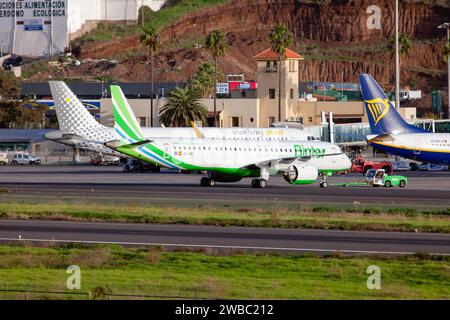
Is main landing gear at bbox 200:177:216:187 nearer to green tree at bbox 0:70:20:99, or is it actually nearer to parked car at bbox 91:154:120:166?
parked car at bbox 91:154:120:166

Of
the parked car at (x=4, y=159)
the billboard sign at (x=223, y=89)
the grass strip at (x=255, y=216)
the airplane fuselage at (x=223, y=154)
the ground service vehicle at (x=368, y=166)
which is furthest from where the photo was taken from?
the billboard sign at (x=223, y=89)

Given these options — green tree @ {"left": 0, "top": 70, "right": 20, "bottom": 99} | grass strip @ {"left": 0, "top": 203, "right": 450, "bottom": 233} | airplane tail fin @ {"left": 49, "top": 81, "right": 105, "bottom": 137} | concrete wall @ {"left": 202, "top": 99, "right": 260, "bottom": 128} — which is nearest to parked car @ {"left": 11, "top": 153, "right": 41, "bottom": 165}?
concrete wall @ {"left": 202, "top": 99, "right": 260, "bottom": 128}

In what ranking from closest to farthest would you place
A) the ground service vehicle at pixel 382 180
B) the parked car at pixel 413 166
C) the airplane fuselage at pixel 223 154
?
the airplane fuselage at pixel 223 154 < the ground service vehicle at pixel 382 180 < the parked car at pixel 413 166

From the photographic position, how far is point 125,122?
256 ft

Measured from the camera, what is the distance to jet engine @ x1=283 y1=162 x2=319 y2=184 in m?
68.0

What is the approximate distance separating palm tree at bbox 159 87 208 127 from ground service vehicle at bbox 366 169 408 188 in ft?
188

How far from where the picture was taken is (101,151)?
8625 centimetres

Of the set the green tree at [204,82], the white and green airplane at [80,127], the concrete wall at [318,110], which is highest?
the green tree at [204,82]

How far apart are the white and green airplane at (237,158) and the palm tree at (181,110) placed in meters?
57.5

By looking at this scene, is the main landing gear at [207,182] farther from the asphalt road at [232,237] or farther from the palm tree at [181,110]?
the palm tree at [181,110]

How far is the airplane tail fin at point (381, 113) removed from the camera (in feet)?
279

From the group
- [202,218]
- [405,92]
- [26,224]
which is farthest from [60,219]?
[405,92]

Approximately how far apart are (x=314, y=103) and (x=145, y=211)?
88520 mm

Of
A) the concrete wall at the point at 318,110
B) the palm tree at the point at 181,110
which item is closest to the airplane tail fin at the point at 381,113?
the palm tree at the point at 181,110
